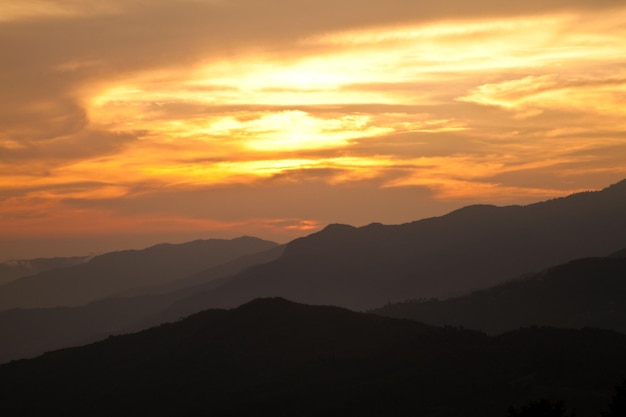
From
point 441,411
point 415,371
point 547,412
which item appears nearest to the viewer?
point 547,412

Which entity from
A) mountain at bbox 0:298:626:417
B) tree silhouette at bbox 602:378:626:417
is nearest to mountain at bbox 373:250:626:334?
mountain at bbox 0:298:626:417

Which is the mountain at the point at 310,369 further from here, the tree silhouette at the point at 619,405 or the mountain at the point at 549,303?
the mountain at the point at 549,303

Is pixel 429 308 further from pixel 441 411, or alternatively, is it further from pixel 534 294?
pixel 441 411

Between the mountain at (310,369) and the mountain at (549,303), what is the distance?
4698 cm

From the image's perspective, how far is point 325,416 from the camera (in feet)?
303

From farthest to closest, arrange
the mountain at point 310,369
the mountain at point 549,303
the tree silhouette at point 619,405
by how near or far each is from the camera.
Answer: the mountain at point 549,303, the mountain at point 310,369, the tree silhouette at point 619,405

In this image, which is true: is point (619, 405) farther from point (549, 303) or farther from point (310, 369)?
point (549, 303)

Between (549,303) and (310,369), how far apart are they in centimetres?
7824

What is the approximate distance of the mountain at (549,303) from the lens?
159125 mm

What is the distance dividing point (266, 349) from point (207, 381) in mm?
10148

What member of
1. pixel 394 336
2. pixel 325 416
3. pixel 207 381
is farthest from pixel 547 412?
pixel 207 381

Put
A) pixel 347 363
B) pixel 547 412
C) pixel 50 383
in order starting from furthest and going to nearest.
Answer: pixel 50 383
pixel 347 363
pixel 547 412

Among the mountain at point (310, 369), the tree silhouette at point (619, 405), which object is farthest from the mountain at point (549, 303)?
the tree silhouette at point (619, 405)

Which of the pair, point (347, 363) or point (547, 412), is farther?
point (347, 363)
